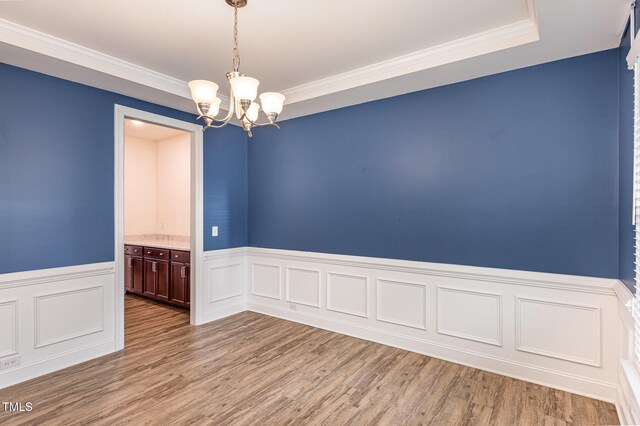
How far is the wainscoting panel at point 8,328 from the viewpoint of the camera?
2725mm

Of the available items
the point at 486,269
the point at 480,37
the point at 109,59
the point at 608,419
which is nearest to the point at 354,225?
the point at 486,269

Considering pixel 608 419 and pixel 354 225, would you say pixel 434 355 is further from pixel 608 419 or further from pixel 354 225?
pixel 354 225

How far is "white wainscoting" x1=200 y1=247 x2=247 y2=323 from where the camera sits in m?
4.30

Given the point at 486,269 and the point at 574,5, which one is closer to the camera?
the point at 574,5

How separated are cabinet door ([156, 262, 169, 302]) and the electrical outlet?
84.9 inches

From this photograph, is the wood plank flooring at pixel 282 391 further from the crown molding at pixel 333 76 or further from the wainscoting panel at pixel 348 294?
the crown molding at pixel 333 76

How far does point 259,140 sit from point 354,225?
1.87 metres

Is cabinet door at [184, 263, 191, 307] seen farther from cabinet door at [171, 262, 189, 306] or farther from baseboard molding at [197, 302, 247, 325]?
baseboard molding at [197, 302, 247, 325]

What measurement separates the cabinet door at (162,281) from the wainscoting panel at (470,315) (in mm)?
3775

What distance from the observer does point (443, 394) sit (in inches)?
104

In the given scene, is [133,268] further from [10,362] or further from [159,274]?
[10,362]

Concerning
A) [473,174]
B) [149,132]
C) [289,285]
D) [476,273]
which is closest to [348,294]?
[289,285]

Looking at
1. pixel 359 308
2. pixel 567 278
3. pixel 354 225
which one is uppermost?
pixel 354 225

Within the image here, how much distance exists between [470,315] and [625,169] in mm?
1631
